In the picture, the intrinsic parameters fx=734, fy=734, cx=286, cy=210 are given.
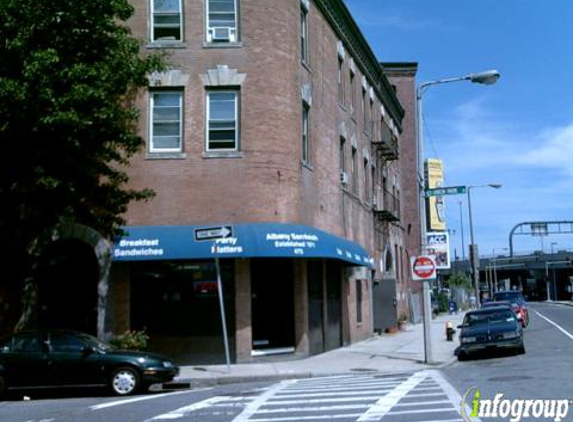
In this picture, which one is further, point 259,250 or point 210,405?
point 259,250

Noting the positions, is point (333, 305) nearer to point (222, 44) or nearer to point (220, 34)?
point (222, 44)

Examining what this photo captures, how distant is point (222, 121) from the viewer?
20859 millimetres

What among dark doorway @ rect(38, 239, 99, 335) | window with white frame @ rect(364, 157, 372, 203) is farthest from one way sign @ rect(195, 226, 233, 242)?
window with white frame @ rect(364, 157, 372, 203)

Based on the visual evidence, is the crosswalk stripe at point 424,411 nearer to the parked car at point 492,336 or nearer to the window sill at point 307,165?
the parked car at point 492,336

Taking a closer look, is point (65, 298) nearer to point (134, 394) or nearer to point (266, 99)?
point (134, 394)

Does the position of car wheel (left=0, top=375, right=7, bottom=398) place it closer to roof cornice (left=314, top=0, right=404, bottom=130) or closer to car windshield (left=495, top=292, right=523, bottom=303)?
roof cornice (left=314, top=0, right=404, bottom=130)

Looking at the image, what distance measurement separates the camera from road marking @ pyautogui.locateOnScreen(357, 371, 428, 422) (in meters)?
10.6

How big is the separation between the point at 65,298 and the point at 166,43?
25.5ft

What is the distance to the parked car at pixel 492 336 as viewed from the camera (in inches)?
830

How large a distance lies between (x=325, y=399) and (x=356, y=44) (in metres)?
22.0

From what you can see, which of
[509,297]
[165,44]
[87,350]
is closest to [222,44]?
[165,44]

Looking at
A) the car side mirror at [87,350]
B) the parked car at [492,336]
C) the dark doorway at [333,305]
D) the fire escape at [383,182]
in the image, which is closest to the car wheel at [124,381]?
the car side mirror at [87,350]

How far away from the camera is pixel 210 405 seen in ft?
41.2

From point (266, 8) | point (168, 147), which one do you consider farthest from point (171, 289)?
point (266, 8)
